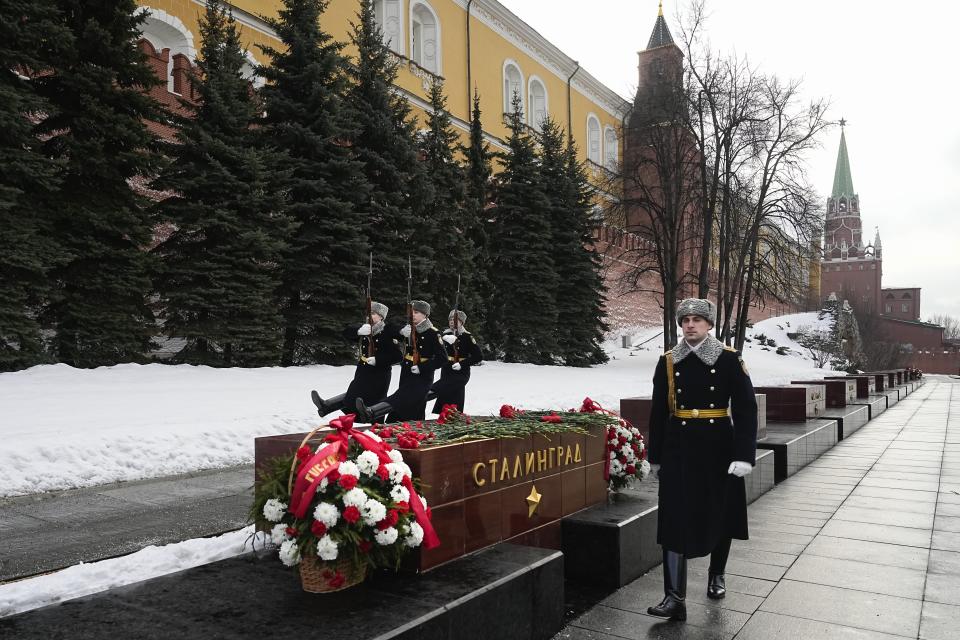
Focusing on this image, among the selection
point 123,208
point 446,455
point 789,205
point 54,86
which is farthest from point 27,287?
point 789,205

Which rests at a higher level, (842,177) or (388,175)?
(842,177)

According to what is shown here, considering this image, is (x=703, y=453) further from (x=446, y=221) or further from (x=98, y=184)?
(x=446, y=221)

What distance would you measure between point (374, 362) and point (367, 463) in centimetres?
488

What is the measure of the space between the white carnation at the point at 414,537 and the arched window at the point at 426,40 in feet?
94.4

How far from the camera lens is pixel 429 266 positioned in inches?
736

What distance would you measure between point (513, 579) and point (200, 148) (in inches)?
539

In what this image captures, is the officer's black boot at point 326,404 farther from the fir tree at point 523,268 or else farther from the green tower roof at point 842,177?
the green tower roof at point 842,177

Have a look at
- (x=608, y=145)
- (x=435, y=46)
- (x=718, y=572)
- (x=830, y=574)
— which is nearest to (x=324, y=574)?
(x=718, y=572)

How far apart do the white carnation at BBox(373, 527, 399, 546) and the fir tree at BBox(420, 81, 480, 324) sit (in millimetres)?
16822

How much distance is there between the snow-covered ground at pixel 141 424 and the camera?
13.1ft

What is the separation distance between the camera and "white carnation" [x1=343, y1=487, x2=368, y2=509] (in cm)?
276

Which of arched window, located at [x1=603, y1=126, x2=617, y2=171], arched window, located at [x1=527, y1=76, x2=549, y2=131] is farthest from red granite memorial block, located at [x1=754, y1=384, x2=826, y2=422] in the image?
arched window, located at [x1=603, y1=126, x2=617, y2=171]

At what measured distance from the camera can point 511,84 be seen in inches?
1406

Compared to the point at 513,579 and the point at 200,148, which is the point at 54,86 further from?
the point at 513,579
